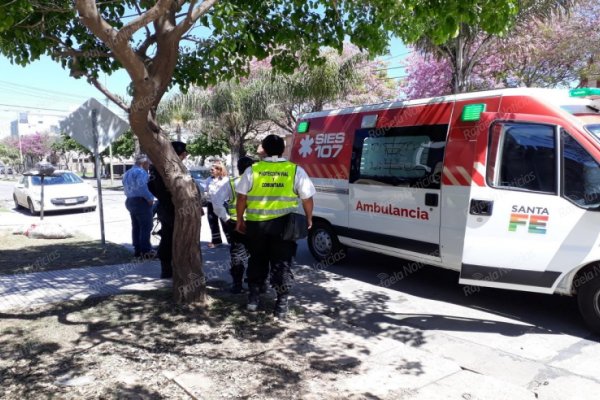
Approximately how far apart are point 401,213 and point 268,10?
3200 mm

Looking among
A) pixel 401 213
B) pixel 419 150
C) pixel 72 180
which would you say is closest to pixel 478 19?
pixel 419 150

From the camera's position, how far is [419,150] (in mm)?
5652

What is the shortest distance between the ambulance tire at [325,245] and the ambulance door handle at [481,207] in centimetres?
281

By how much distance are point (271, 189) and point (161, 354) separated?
180cm

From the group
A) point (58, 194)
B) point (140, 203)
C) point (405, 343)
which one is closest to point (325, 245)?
point (140, 203)

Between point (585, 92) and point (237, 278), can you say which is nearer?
point (585, 92)

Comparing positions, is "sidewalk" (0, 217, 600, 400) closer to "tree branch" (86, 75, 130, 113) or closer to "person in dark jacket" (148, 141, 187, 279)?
"person in dark jacket" (148, 141, 187, 279)

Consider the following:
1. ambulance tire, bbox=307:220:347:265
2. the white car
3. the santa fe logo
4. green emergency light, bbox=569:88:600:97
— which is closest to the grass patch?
ambulance tire, bbox=307:220:347:265

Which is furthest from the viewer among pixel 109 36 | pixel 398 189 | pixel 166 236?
pixel 166 236

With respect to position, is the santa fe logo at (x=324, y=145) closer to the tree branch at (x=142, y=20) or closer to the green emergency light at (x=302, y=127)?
the green emergency light at (x=302, y=127)

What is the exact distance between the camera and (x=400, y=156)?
5926 mm

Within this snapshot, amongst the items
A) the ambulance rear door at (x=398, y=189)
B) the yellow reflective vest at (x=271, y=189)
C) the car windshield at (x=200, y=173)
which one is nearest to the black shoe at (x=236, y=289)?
the yellow reflective vest at (x=271, y=189)

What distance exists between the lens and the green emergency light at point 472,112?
4926 millimetres

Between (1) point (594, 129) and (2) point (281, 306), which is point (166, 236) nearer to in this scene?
(2) point (281, 306)
